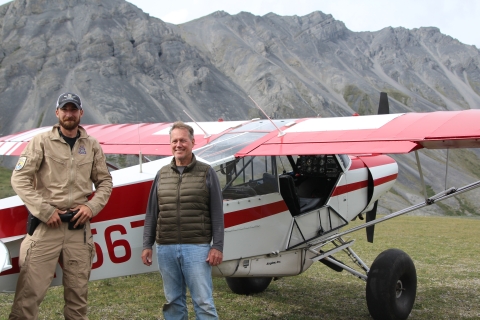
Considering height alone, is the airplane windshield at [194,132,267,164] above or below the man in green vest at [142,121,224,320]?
above

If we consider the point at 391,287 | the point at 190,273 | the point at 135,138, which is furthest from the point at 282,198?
the point at 135,138

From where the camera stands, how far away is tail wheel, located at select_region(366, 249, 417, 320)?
18.9ft

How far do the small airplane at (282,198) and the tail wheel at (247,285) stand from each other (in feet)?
0.06

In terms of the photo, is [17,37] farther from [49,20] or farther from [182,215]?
[182,215]

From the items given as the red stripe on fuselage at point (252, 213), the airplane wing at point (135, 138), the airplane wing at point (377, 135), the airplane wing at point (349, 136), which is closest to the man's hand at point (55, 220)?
the airplane wing at point (349, 136)

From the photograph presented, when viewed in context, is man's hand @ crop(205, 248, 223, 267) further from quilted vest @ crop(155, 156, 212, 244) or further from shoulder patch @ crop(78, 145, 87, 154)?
shoulder patch @ crop(78, 145, 87, 154)

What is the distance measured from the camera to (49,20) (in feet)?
191

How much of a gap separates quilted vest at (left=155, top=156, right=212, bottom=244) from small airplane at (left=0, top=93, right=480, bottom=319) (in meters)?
0.54

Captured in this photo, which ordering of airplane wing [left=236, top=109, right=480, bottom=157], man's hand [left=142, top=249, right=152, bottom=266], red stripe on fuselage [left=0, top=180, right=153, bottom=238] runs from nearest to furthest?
man's hand [left=142, top=249, right=152, bottom=266]
red stripe on fuselage [left=0, top=180, right=153, bottom=238]
airplane wing [left=236, top=109, right=480, bottom=157]

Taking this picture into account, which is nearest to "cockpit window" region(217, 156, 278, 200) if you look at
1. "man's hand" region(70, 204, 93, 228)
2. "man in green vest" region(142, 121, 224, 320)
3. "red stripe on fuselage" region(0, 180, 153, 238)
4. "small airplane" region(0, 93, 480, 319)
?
"small airplane" region(0, 93, 480, 319)

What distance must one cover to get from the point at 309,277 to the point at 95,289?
342 cm

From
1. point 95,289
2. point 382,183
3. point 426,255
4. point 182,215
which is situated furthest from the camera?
point 426,255

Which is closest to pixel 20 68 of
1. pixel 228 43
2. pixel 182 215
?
pixel 228 43

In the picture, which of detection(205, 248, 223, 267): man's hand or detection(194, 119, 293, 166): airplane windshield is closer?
detection(205, 248, 223, 267): man's hand
